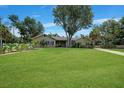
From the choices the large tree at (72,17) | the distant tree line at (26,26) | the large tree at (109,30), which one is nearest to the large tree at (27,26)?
the distant tree line at (26,26)

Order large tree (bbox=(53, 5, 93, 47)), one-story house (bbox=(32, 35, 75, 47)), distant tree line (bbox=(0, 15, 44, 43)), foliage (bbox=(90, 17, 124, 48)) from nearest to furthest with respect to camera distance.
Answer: foliage (bbox=(90, 17, 124, 48)), large tree (bbox=(53, 5, 93, 47)), one-story house (bbox=(32, 35, 75, 47)), distant tree line (bbox=(0, 15, 44, 43))

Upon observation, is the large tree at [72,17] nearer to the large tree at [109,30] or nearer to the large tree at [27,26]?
the large tree at [109,30]

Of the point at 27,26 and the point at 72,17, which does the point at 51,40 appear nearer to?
the point at 72,17

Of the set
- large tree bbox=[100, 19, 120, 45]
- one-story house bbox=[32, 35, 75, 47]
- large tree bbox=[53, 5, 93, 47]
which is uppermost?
large tree bbox=[53, 5, 93, 47]

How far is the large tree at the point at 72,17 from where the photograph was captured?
36.6 meters


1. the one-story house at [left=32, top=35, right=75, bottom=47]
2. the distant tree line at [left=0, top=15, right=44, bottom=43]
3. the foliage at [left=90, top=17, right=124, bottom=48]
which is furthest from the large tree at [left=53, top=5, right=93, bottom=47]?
the distant tree line at [left=0, top=15, right=44, bottom=43]

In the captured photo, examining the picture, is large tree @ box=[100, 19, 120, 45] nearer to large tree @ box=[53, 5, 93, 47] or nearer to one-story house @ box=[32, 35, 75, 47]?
large tree @ box=[53, 5, 93, 47]

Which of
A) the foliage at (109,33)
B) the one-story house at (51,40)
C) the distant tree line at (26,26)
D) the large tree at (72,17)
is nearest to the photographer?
the foliage at (109,33)

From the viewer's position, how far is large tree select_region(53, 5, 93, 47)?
36.6 m

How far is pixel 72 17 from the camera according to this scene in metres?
36.9

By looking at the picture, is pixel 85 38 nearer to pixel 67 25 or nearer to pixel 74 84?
pixel 67 25

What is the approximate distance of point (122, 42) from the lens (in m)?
36.2

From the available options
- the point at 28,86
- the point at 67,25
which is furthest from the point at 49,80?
the point at 67,25

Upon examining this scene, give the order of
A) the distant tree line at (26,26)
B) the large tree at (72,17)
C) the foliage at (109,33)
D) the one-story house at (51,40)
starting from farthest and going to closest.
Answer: the distant tree line at (26,26) < the one-story house at (51,40) < the large tree at (72,17) < the foliage at (109,33)
